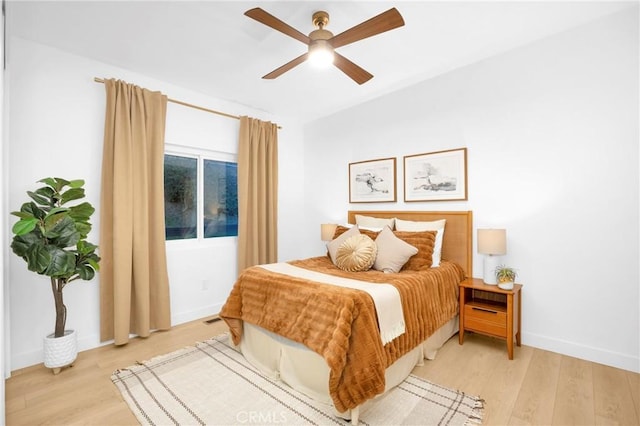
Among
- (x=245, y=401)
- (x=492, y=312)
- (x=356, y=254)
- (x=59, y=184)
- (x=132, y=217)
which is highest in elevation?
(x=59, y=184)

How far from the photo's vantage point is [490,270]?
9.28ft

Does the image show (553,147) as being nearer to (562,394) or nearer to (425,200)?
(425,200)

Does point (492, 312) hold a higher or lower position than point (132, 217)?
lower

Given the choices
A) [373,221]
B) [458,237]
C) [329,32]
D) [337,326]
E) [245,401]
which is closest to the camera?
[337,326]

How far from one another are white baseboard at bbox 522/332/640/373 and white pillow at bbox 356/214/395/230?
162 centimetres

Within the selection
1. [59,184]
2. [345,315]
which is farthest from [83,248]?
[345,315]

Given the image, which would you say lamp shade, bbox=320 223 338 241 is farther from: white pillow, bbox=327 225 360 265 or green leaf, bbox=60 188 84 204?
green leaf, bbox=60 188 84 204

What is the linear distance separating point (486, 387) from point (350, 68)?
8.29 feet

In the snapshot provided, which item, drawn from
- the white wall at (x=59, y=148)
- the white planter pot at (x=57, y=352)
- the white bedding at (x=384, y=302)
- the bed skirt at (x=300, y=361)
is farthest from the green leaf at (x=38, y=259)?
the white bedding at (x=384, y=302)

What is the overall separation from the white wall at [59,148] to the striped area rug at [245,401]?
33.8 inches

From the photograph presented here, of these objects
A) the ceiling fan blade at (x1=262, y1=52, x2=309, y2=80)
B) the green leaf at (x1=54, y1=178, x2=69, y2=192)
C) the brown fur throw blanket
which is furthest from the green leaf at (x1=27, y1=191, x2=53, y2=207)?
the ceiling fan blade at (x1=262, y1=52, x2=309, y2=80)

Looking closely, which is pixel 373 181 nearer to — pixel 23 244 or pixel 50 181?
pixel 50 181

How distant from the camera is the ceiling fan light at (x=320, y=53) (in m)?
2.14

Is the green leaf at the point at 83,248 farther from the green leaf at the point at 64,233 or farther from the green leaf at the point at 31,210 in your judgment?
the green leaf at the point at 31,210
